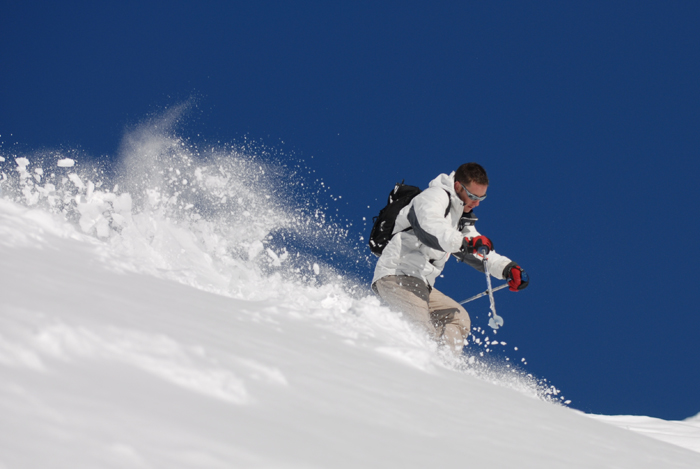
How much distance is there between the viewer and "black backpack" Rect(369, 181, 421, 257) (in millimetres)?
5654

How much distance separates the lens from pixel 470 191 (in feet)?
17.0

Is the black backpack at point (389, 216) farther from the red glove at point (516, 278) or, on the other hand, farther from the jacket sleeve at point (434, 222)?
the red glove at point (516, 278)

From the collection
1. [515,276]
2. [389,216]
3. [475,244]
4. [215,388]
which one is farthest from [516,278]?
[215,388]

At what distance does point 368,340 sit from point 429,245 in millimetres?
1872

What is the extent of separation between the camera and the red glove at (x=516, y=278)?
18.1 ft

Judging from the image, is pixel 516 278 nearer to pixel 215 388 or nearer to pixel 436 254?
pixel 436 254

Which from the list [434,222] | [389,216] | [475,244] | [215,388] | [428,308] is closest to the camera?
[215,388]

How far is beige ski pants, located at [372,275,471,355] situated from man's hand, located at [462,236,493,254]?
66 cm

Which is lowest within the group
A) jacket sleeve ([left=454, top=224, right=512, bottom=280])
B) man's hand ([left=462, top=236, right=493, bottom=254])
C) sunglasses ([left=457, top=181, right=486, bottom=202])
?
man's hand ([left=462, top=236, right=493, bottom=254])

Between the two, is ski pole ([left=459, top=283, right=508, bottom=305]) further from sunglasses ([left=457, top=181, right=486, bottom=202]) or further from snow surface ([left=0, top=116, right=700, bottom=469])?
snow surface ([left=0, top=116, right=700, bottom=469])

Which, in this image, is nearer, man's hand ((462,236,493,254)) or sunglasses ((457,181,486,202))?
man's hand ((462,236,493,254))

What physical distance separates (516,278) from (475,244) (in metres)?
0.80

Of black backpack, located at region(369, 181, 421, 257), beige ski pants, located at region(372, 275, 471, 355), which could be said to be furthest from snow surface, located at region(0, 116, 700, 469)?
black backpack, located at region(369, 181, 421, 257)

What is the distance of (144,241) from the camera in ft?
20.1
